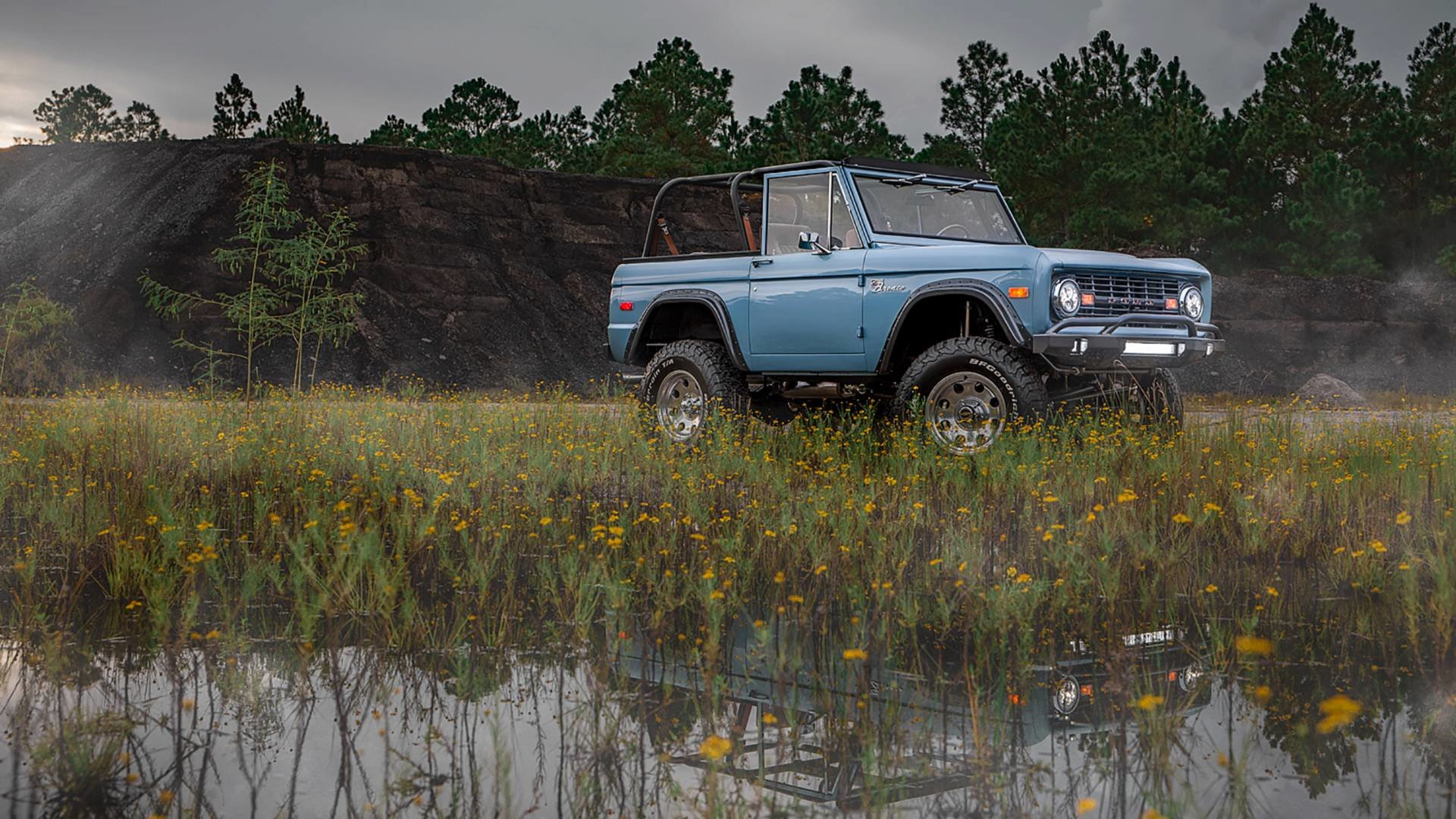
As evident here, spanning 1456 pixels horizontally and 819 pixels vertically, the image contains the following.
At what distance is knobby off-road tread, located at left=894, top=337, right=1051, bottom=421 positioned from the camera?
880cm

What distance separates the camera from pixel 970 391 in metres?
9.21

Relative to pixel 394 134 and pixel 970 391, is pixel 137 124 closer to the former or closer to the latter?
pixel 394 134

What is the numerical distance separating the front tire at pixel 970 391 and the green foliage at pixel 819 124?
32397 millimetres

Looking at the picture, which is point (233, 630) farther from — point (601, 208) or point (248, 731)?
point (601, 208)

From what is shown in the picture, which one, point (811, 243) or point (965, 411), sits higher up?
point (811, 243)

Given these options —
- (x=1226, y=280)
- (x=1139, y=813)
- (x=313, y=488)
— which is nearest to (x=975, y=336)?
(x=313, y=488)

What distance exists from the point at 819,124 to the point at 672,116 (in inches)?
223

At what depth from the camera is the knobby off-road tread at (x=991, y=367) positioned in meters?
8.80

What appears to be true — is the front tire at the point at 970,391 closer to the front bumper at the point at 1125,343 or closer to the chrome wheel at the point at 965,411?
the chrome wheel at the point at 965,411

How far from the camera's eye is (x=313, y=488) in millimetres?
7559

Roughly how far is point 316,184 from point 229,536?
23733 mm

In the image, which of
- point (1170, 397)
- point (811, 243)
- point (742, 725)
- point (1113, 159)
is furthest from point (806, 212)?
point (1113, 159)

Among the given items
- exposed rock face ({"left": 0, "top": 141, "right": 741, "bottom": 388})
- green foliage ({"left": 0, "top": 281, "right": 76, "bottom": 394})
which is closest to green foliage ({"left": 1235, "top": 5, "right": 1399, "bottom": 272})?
exposed rock face ({"left": 0, "top": 141, "right": 741, "bottom": 388})

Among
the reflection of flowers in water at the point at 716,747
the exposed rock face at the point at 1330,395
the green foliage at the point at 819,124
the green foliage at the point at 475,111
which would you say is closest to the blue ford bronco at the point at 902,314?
the reflection of flowers in water at the point at 716,747
